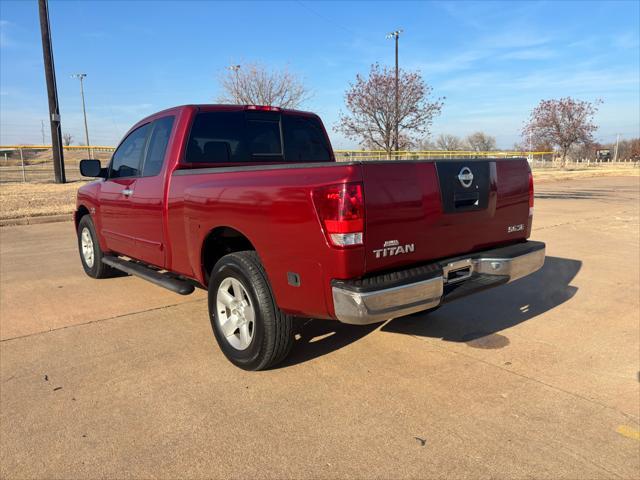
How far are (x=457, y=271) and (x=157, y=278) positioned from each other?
8.82 feet

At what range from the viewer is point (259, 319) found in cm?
332

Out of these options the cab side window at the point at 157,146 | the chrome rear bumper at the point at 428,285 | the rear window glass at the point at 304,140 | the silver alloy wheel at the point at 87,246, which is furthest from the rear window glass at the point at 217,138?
the silver alloy wheel at the point at 87,246

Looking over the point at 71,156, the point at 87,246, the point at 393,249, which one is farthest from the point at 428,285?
the point at 71,156

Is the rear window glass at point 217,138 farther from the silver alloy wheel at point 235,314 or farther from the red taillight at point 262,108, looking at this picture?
the silver alloy wheel at point 235,314

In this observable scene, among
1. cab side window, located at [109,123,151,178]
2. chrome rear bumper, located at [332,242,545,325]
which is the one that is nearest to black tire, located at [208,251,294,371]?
chrome rear bumper, located at [332,242,545,325]

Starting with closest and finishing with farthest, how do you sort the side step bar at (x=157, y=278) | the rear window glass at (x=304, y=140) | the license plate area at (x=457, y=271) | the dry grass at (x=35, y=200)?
the license plate area at (x=457, y=271), the side step bar at (x=157, y=278), the rear window glass at (x=304, y=140), the dry grass at (x=35, y=200)

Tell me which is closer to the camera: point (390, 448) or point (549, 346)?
point (390, 448)

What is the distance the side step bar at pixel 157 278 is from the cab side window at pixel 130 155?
3.11 ft

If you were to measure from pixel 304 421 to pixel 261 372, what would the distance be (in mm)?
742

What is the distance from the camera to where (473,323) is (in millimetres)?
4539

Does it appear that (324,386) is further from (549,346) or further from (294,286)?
(549,346)

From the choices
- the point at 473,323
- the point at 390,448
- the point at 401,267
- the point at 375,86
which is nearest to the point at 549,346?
the point at 473,323

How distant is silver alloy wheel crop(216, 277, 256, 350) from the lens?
351cm

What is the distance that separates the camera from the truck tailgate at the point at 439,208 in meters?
2.86
